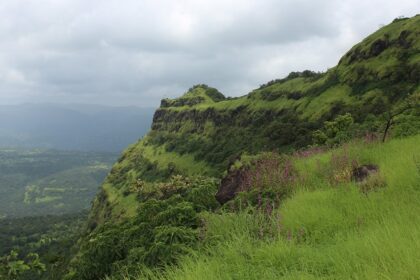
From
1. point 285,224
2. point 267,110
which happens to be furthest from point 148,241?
point 267,110

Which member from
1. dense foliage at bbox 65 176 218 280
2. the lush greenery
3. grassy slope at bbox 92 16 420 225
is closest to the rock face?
the lush greenery

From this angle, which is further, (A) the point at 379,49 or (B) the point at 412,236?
(A) the point at 379,49

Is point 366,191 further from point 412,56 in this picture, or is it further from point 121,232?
point 412,56

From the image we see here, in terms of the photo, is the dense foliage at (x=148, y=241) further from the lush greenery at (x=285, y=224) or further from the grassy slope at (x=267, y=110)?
the grassy slope at (x=267, y=110)

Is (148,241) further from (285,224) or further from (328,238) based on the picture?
(328,238)

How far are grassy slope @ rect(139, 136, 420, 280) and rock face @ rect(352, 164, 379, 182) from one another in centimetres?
37

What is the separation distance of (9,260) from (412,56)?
79964mm

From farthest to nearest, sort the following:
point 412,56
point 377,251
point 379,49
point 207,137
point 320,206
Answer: point 207,137 < point 379,49 < point 412,56 < point 320,206 < point 377,251

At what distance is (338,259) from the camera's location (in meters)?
6.01

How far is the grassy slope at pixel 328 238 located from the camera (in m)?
5.60

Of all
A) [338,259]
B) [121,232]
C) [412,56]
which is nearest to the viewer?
[338,259]

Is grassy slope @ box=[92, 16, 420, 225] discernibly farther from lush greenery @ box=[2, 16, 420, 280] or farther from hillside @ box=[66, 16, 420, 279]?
hillside @ box=[66, 16, 420, 279]

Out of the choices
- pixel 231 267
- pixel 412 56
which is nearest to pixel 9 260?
pixel 231 267

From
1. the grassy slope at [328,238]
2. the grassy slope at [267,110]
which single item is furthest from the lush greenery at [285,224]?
the grassy slope at [267,110]
